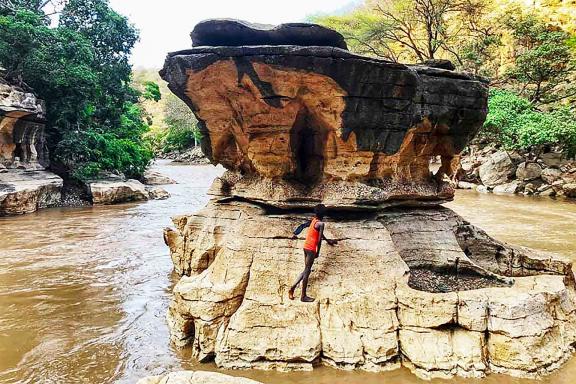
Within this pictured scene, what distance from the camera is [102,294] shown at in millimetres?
8320

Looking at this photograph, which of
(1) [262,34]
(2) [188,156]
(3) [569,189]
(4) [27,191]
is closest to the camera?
(1) [262,34]

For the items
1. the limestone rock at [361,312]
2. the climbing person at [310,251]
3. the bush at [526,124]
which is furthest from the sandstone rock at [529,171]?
the climbing person at [310,251]

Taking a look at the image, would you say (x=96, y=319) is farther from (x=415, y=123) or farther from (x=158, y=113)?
(x=158, y=113)

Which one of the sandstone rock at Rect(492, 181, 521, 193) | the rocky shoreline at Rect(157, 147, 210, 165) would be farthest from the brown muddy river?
the rocky shoreline at Rect(157, 147, 210, 165)

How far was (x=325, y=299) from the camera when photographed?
18.7 ft

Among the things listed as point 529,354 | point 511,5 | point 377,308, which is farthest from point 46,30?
point 511,5

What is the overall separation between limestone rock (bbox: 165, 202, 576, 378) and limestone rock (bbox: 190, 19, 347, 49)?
104 inches

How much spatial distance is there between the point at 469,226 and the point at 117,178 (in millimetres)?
19358

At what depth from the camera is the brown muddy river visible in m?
5.30

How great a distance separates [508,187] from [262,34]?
21.5 metres

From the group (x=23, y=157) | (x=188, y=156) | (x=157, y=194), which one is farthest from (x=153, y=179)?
(x=188, y=156)

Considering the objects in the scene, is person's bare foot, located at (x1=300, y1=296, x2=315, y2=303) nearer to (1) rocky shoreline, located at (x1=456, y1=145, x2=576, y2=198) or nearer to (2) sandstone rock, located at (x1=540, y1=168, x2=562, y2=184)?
A: (1) rocky shoreline, located at (x1=456, y1=145, x2=576, y2=198)

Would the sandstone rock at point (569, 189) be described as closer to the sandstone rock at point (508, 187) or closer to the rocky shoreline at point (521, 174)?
the rocky shoreline at point (521, 174)

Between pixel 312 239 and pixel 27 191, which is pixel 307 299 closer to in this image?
pixel 312 239
